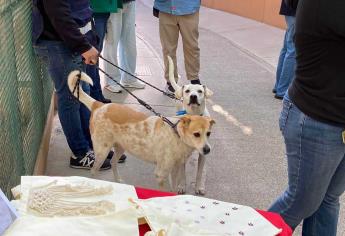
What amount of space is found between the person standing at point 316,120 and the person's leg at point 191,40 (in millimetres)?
3694

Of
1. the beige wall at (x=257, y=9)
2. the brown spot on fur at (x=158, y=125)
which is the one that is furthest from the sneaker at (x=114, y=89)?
the beige wall at (x=257, y=9)

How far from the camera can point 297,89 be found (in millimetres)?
2047

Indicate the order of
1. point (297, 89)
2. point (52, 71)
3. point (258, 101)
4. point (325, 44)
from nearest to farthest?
point (325, 44), point (297, 89), point (52, 71), point (258, 101)

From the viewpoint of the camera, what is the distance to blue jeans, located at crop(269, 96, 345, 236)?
204 centimetres

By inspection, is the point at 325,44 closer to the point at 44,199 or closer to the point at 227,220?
the point at 227,220

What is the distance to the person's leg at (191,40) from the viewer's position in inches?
225

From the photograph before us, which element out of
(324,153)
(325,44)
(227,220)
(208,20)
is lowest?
(208,20)

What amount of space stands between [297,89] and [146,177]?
2.15 metres

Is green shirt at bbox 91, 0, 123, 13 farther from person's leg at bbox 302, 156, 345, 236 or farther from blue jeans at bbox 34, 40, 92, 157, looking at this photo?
person's leg at bbox 302, 156, 345, 236

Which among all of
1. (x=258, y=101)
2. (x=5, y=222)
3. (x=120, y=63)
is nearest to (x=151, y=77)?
(x=120, y=63)

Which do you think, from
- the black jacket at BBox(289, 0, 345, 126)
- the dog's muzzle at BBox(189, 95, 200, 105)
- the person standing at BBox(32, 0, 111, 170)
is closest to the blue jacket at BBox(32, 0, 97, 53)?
the person standing at BBox(32, 0, 111, 170)

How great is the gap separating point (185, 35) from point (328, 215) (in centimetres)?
381

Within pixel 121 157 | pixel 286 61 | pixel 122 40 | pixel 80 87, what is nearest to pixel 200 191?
pixel 121 157

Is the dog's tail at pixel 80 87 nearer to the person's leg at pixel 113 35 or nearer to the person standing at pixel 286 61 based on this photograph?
the person's leg at pixel 113 35
